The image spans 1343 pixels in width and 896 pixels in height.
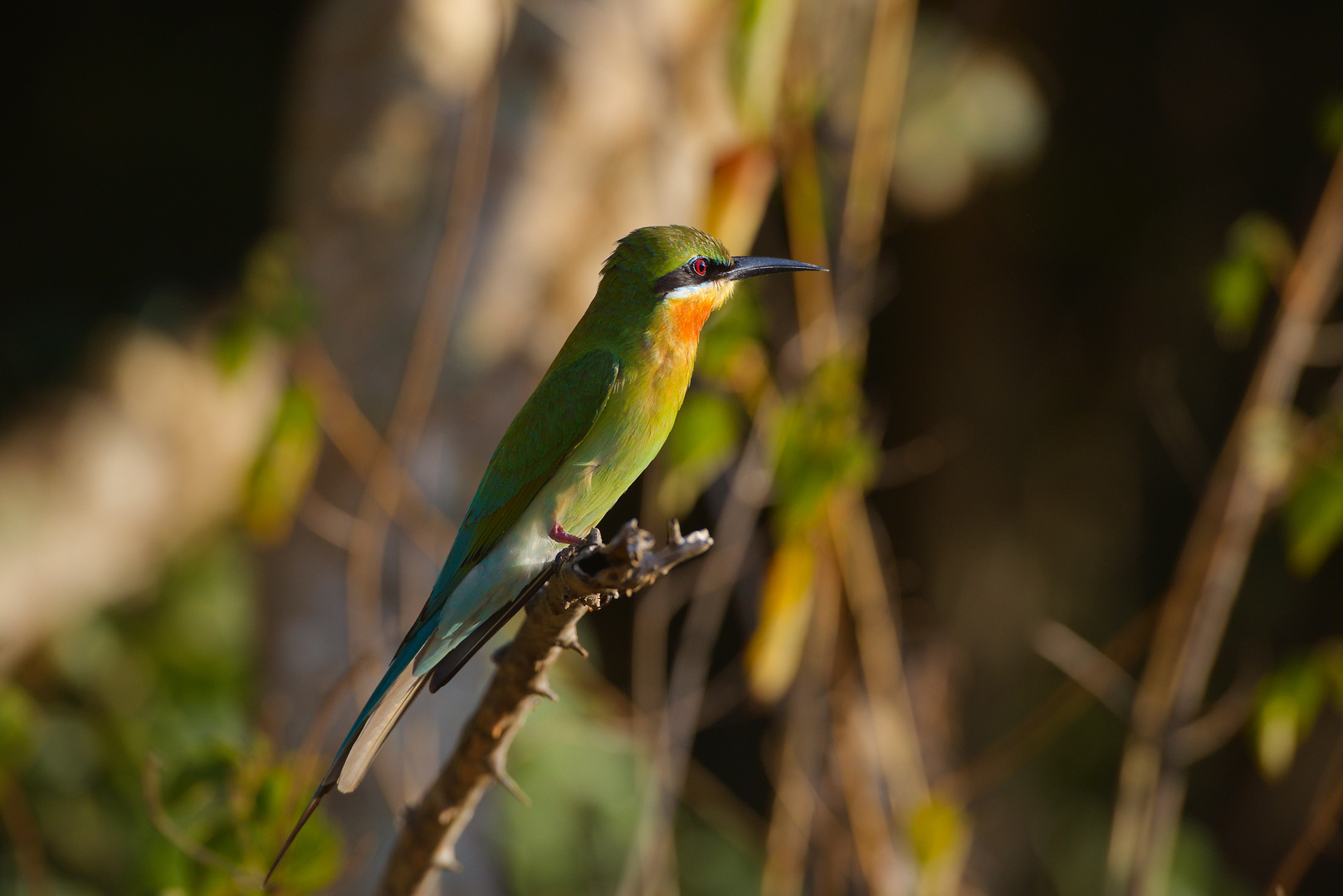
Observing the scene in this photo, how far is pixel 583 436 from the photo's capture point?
1828 millimetres

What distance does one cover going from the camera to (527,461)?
1889 millimetres

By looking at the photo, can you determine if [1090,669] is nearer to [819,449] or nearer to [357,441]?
[819,449]

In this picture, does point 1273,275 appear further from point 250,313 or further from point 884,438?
point 884,438

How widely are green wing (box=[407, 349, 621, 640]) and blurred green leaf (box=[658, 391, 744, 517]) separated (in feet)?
1.22

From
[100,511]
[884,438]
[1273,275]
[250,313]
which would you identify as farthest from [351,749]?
[884,438]

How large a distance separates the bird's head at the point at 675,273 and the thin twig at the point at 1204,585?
49.4 inches

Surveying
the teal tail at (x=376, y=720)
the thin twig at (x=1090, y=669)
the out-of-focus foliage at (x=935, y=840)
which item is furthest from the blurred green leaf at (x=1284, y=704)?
the teal tail at (x=376, y=720)

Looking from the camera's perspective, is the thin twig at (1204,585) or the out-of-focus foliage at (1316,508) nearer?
the out-of-focus foliage at (1316,508)

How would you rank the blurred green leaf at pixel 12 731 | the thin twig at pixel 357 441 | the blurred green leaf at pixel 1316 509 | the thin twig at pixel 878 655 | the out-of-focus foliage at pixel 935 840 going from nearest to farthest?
1. the blurred green leaf at pixel 12 731
2. the blurred green leaf at pixel 1316 509
3. the out-of-focus foliage at pixel 935 840
4. the thin twig at pixel 878 655
5. the thin twig at pixel 357 441

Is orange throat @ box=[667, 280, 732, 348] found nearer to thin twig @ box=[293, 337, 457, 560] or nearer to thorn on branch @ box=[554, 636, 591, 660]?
thorn on branch @ box=[554, 636, 591, 660]

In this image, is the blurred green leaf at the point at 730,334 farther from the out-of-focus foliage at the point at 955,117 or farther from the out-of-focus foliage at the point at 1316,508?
the out-of-focus foliage at the point at 955,117

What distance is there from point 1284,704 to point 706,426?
1.23 meters

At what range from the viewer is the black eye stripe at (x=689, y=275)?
6.36ft

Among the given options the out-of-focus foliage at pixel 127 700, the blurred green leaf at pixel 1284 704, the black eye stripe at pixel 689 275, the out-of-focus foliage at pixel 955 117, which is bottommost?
the blurred green leaf at pixel 1284 704
